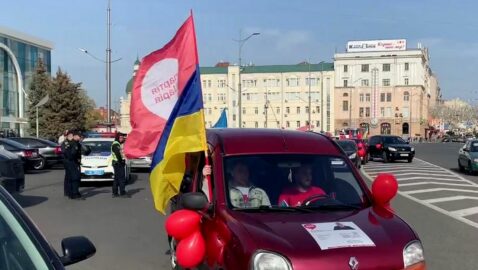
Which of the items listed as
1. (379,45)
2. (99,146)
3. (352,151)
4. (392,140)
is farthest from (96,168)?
(379,45)

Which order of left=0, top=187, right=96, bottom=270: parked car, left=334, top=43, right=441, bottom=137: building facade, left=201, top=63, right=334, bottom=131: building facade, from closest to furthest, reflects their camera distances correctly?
left=0, top=187, right=96, bottom=270: parked car < left=334, top=43, right=441, bottom=137: building facade < left=201, top=63, right=334, bottom=131: building facade

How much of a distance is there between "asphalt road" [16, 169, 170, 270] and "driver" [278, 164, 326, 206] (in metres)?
2.75

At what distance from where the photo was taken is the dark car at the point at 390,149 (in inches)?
1286

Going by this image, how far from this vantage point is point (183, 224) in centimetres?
522

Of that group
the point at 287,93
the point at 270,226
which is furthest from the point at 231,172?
the point at 287,93

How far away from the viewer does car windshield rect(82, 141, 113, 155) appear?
19.7m

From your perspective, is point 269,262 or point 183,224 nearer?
point 269,262

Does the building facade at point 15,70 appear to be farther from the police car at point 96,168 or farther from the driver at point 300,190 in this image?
the driver at point 300,190

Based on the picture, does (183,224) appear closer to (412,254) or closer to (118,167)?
(412,254)

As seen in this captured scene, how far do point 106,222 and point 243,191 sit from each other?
6.62 m

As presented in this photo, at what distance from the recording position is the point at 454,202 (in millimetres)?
14508

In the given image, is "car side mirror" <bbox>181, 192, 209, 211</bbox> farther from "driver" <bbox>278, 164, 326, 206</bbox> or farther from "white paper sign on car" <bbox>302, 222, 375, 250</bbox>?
"white paper sign on car" <bbox>302, 222, 375, 250</bbox>

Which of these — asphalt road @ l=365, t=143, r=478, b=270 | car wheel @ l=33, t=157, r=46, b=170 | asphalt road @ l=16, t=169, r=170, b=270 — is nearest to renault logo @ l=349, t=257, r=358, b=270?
asphalt road @ l=365, t=143, r=478, b=270

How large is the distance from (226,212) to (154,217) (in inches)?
285
